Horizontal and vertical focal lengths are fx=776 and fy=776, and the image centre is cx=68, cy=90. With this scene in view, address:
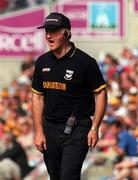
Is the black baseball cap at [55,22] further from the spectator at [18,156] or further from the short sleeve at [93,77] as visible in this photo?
the spectator at [18,156]

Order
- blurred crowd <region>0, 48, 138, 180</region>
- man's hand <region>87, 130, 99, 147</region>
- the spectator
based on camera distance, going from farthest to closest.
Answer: the spectator
blurred crowd <region>0, 48, 138, 180</region>
man's hand <region>87, 130, 99, 147</region>

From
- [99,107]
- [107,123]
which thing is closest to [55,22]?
[99,107]

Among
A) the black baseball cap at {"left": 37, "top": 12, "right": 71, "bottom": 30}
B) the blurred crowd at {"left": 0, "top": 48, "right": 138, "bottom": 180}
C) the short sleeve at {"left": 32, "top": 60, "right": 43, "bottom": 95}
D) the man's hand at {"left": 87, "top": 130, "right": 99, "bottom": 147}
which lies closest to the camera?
the black baseball cap at {"left": 37, "top": 12, "right": 71, "bottom": 30}

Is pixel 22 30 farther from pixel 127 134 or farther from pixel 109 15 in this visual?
pixel 127 134

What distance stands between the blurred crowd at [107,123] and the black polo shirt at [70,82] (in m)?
3.66

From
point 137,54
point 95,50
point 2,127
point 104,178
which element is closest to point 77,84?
point 104,178

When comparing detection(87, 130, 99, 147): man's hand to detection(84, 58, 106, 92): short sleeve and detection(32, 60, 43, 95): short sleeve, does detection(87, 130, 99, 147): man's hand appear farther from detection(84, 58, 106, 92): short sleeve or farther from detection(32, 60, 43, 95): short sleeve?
detection(32, 60, 43, 95): short sleeve

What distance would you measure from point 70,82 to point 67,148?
52 cm

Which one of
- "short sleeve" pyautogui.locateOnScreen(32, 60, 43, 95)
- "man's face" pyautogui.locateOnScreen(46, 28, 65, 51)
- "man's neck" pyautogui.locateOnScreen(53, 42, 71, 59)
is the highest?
"man's face" pyautogui.locateOnScreen(46, 28, 65, 51)

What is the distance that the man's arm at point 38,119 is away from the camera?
6.15m

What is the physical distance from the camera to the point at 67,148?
607cm

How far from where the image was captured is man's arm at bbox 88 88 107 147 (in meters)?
6.00

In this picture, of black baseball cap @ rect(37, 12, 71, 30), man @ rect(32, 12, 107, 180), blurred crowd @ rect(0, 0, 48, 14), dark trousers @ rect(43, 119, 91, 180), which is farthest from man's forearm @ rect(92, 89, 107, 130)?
blurred crowd @ rect(0, 0, 48, 14)

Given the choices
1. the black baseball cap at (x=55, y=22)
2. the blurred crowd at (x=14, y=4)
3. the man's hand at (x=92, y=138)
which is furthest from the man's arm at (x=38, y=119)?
the blurred crowd at (x=14, y=4)
